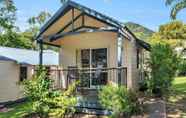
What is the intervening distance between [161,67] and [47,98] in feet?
23.0

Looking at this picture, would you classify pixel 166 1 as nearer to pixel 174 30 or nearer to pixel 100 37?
pixel 100 37

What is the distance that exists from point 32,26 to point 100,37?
116 feet

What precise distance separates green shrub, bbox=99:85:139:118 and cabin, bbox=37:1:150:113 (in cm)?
160

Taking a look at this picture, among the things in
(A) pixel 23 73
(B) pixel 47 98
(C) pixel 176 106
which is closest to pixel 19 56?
(A) pixel 23 73

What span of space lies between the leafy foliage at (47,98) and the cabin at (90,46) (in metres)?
1.10

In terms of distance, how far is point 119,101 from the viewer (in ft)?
38.3

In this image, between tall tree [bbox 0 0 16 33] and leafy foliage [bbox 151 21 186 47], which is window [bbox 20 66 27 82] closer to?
tall tree [bbox 0 0 16 33]

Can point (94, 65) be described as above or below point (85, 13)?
below

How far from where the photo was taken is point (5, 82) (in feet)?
68.2

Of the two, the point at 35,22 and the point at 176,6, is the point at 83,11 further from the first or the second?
the point at 35,22

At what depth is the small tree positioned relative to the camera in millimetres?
16297

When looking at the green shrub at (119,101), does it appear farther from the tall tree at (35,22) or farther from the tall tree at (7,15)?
the tall tree at (35,22)

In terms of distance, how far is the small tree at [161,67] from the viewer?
1630 cm

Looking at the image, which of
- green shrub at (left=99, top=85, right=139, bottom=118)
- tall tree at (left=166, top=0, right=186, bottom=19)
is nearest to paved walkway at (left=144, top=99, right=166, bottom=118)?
green shrub at (left=99, top=85, right=139, bottom=118)
